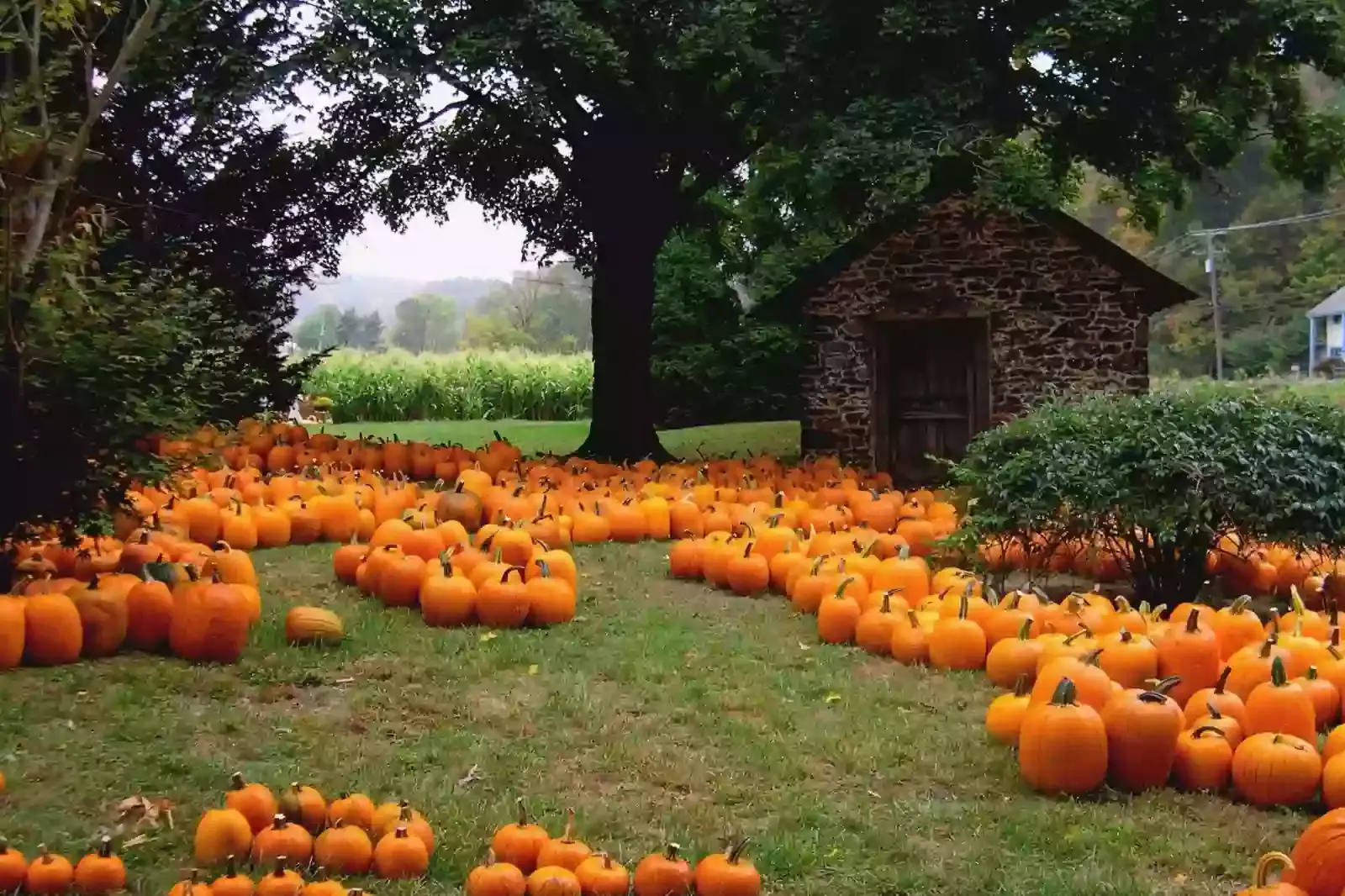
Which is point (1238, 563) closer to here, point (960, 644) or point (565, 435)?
point (960, 644)

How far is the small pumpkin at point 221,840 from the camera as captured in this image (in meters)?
4.00

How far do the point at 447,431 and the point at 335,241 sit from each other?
31.3 feet

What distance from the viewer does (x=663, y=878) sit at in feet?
12.5

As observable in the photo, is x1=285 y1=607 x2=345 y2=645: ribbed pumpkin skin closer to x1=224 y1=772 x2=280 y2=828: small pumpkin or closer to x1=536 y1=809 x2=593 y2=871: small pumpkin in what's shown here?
x1=224 y1=772 x2=280 y2=828: small pumpkin

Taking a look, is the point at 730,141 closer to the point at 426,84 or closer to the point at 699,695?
the point at 426,84

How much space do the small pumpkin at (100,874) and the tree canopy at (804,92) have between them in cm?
1000

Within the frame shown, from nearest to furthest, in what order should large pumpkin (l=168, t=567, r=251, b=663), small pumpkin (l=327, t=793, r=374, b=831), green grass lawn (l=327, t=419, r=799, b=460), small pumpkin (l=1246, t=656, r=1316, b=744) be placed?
small pumpkin (l=327, t=793, r=374, b=831) < small pumpkin (l=1246, t=656, r=1316, b=744) < large pumpkin (l=168, t=567, r=251, b=663) < green grass lawn (l=327, t=419, r=799, b=460)

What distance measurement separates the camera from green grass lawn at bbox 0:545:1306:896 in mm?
4258

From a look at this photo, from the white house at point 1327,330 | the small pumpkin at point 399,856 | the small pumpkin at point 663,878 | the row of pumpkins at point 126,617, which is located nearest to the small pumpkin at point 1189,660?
the small pumpkin at point 663,878

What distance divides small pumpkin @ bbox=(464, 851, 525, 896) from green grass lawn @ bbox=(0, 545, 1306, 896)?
0.72ft

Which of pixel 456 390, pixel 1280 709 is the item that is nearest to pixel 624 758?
pixel 1280 709

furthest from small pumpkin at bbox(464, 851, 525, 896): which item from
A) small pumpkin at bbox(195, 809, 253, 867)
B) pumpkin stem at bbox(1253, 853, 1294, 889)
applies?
pumpkin stem at bbox(1253, 853, 1294, 889)

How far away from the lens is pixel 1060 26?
1289 centimetres

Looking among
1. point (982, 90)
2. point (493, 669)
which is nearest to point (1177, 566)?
point (493, 669)
